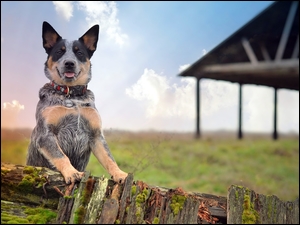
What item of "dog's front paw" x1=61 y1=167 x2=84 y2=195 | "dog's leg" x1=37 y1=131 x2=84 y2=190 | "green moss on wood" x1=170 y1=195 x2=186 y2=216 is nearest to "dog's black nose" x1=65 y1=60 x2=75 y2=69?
"dog's leg" x1=37 y1=131 x2=84 y2=190

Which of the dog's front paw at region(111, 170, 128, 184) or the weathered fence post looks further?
the dog's front paw at region(111, 170, 128, 184)

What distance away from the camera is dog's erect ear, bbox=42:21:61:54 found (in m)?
3.88

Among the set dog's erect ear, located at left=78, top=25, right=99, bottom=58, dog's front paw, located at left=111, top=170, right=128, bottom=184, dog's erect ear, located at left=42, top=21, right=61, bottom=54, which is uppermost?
dog's erect ear, located at left=78, top=25, right=99, bottom=58

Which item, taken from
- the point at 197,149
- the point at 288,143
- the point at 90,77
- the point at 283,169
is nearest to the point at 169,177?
the point at 197,149

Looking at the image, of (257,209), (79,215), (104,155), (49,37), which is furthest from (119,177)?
(49,37)

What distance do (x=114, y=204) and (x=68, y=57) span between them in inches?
55.6

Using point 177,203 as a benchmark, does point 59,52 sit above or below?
above

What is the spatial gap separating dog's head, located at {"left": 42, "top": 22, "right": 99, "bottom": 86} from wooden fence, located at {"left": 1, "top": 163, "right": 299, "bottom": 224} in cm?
88

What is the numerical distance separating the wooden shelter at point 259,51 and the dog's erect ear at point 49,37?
7150 mm

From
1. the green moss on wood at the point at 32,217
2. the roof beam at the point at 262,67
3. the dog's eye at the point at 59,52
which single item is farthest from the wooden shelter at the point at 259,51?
the green moss on wood at the point at 32,217

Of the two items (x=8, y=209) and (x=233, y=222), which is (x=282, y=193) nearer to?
(x=233, y=222)

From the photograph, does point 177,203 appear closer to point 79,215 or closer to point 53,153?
point 79,215

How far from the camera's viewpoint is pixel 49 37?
3.91 meters

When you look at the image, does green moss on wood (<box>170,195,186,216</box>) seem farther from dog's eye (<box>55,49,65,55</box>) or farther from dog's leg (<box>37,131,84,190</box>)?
dog's eye (<box>55,49,65,55</box>)
